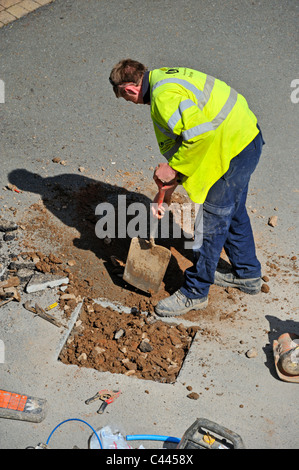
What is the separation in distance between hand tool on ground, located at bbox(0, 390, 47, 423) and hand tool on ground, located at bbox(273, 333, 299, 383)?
163 cm

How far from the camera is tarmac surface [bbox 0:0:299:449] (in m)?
3.55

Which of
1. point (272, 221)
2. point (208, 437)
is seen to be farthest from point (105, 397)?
point (272, 221)

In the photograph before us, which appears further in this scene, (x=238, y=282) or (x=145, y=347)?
(x=238, y=282)

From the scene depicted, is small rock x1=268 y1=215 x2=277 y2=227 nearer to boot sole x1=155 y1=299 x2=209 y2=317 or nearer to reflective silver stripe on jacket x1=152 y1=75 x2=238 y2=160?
boot sole x1=155 y1=299 x2=209 y2=317

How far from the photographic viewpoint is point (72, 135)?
5918mm

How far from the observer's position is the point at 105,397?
3.62 m

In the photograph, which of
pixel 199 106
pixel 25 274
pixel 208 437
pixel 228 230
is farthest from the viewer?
pixel 25 274

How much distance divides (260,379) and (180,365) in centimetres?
58

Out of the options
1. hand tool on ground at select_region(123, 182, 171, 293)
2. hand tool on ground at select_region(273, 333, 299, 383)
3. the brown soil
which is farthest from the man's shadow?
hand tool on ground at select_region(273, 333, 299, 383)

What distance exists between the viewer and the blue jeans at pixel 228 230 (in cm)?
387

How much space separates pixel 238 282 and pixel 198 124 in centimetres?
153

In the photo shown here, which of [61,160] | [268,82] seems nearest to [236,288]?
[61,160]

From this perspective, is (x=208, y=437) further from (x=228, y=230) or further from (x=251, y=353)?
(x=228, y=230)
